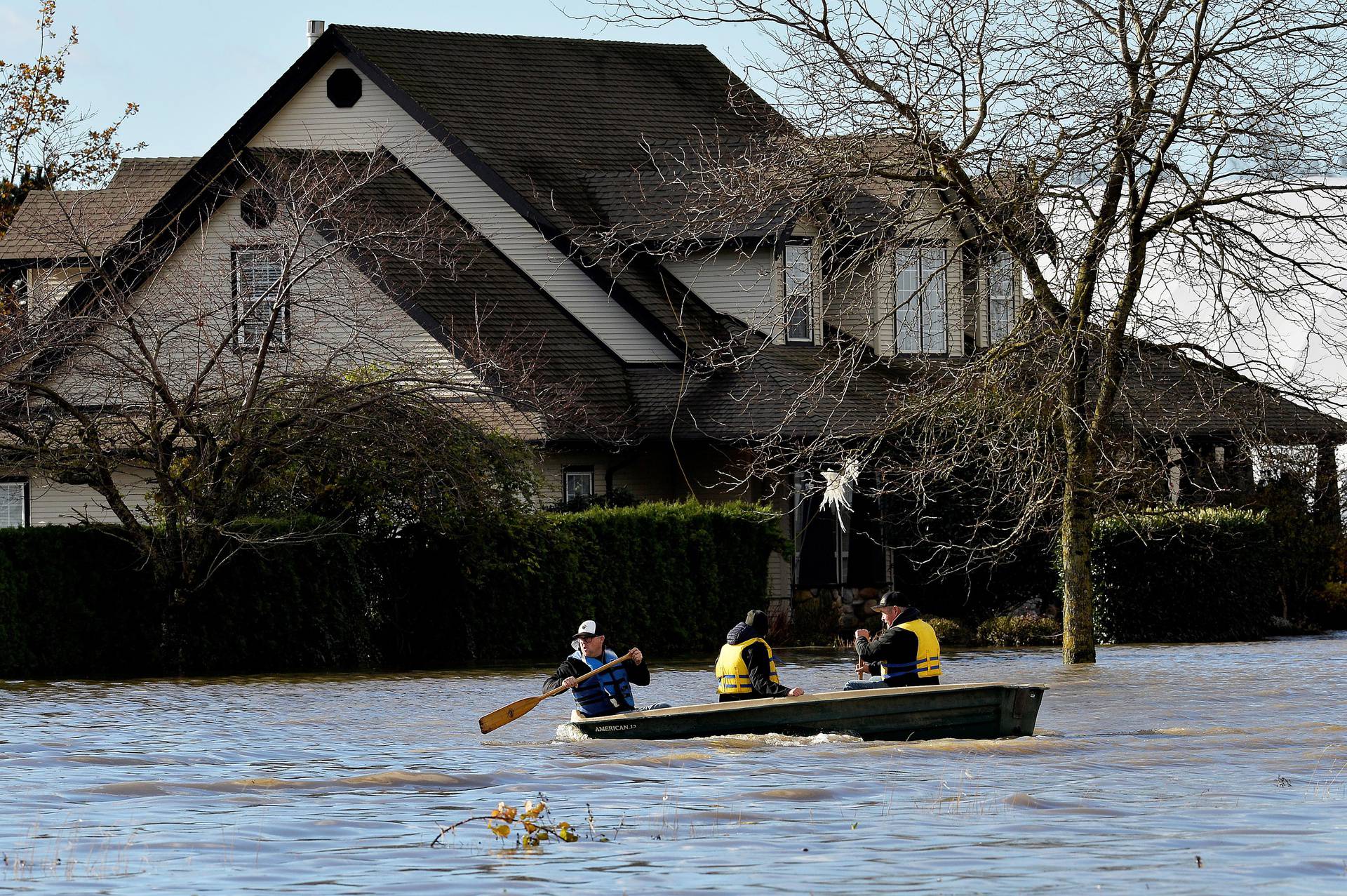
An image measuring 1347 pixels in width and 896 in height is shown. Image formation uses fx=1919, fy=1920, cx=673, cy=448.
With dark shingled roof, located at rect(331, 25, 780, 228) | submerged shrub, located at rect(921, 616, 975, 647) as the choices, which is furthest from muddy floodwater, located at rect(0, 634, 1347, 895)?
dark shingled roof, located at rect(331, 25, 780, 228)

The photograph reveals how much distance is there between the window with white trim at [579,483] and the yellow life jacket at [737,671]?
49.3 ft

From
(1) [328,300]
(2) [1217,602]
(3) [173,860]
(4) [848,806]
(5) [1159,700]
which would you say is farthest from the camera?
(2) [1217,602]

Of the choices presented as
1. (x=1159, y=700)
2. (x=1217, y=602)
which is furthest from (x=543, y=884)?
(x=1217, y=602)

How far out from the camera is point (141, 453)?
84.1 feet

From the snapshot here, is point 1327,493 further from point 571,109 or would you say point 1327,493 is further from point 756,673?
point 756,673

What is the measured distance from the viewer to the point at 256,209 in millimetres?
31547

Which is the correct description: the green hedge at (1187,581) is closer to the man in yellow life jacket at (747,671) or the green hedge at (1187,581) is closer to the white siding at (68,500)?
the man in yellow life jacket at (747,671)

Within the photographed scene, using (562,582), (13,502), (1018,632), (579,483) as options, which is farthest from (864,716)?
(13,502)

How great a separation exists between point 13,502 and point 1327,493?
80.7ft

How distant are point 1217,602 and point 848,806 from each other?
20498mm

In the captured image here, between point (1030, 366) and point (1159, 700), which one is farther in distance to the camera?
point (1030, 366)

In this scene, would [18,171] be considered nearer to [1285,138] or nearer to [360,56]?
[360,56]

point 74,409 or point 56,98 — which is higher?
point 56,98

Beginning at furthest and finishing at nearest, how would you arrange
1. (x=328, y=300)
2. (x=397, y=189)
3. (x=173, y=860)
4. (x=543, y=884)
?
(x=397, y=189) → (x=328, y=300) → (x=173, y=860) → (x=543, y=884)
